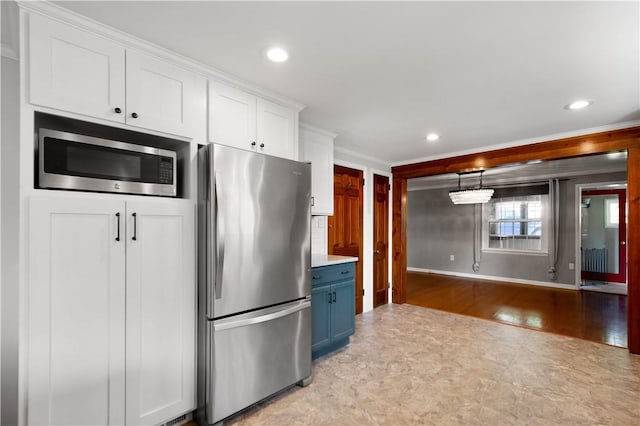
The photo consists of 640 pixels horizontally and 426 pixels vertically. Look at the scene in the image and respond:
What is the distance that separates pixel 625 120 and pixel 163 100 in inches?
167

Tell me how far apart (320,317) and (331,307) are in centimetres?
17

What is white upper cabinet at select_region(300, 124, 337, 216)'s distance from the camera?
3.14 metres

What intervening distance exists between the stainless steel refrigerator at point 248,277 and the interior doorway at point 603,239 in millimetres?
6446

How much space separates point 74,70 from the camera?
59.4 inches

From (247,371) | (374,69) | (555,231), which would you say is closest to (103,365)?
(247,371)

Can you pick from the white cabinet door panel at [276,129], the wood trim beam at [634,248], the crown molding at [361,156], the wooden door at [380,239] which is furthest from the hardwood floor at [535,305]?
the white cabinet door panel at [276,129]

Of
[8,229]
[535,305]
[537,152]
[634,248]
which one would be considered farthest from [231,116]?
[535,305]

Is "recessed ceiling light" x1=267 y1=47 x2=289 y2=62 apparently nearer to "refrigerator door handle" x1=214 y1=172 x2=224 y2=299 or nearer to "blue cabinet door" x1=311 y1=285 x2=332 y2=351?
"refrigerator door handle" x1=214 y1=172 x2=224 y2=299

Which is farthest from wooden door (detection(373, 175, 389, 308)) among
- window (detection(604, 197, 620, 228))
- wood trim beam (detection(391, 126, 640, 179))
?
window (detection(604, 197, 620, 228))

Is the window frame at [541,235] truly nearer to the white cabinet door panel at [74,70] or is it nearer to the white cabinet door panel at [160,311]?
the white cabinet door panel at [160,311]

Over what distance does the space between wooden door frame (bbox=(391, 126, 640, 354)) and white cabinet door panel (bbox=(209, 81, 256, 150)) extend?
3.25 meters

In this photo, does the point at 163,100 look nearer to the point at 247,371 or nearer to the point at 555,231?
the point at 247,371

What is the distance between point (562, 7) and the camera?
4.73ft

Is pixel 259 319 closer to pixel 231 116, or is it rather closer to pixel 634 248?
pixel 231 116
